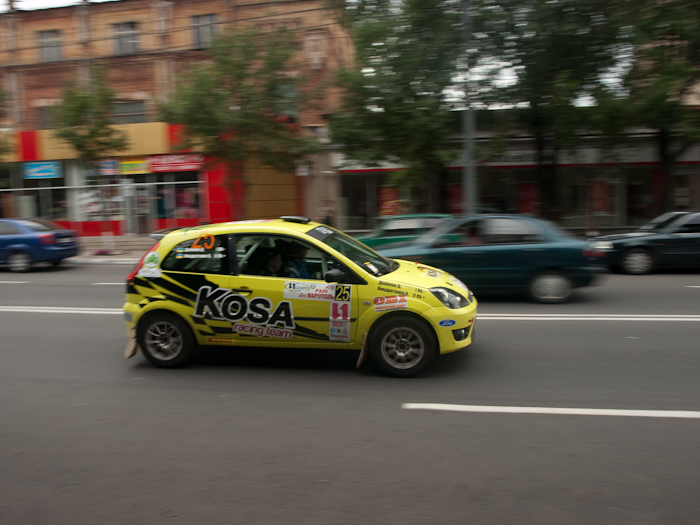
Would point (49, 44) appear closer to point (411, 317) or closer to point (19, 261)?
point (19, 261)

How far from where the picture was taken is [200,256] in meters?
5.79

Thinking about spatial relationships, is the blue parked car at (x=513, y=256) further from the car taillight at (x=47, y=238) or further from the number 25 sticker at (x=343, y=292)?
the car taillight at (x=47, y=238)

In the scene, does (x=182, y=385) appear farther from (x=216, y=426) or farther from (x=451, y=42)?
(x=451, y=42)

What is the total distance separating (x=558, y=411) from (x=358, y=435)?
1.67 meters

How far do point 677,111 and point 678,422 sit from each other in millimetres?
15348

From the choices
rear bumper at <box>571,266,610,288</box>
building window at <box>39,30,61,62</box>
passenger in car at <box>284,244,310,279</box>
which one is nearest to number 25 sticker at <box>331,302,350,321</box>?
passenger in car at <box>284,244,310,279</box>

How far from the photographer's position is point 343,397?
4984 mm

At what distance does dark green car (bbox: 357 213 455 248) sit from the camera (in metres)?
11.9

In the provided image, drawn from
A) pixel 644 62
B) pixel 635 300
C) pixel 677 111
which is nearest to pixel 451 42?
pixel 644 62

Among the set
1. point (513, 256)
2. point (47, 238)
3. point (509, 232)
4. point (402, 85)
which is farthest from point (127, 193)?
point (513, 256)

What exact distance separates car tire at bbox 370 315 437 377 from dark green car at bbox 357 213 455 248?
6.50 metres

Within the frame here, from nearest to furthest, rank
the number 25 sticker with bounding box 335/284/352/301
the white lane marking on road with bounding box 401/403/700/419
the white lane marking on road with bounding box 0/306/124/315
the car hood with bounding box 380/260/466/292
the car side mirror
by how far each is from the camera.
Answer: the white lane marking on road with bounding box 401/403/700/419 → the car side mirror → the number 25 sticker with bounding box 335/284/352/301 → the car hood with bounding box 380/260/466/292 → the white lane marking on road with bounding box 0/306/124/315

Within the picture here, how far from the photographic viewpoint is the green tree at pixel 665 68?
1581 cm

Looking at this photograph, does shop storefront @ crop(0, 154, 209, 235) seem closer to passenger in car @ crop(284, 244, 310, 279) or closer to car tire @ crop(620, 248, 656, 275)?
car tire @ crop(620, 248, 656, 275)
